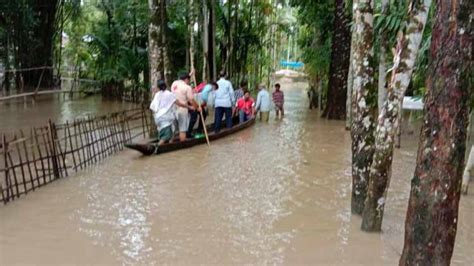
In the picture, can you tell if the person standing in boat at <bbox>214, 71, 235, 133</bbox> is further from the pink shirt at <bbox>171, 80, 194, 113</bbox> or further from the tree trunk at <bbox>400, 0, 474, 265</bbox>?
the tree trunk at <bbox>400, 0, 474, 265</bbox>

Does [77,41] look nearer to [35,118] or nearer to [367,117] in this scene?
[35,118]

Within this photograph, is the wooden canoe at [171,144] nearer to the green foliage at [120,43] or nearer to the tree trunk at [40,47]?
the green foliage at [120,43]

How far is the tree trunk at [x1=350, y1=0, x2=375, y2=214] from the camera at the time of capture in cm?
628

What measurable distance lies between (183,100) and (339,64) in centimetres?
649

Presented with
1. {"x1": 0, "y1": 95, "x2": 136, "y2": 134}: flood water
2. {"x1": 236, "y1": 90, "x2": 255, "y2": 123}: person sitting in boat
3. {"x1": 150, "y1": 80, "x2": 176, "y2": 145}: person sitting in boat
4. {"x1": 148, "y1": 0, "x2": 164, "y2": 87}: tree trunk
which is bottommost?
{"x1": 0, "y1": 95, "x2": 136, "y2": 134}: flood water

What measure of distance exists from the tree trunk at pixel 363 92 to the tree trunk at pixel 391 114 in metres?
0.45

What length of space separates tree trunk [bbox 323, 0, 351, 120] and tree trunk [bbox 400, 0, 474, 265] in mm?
12696

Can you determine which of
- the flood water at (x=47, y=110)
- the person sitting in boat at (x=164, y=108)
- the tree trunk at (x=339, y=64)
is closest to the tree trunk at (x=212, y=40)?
the flood water at (x=47, y=110)

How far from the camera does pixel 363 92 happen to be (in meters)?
6.30

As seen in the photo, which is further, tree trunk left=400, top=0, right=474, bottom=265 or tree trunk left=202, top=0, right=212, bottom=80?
tree trunk left=202, top=0, right=212, bottom=80

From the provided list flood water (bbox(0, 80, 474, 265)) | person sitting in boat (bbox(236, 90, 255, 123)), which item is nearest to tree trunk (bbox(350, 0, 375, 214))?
flood water (bbox(0, 80, 474, 265))

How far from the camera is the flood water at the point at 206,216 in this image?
560 centimetres

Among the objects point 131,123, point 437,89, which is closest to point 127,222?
point 437,89

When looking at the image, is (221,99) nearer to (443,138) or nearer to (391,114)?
(391,114)
